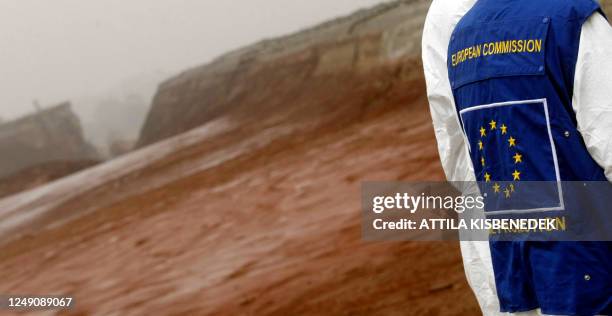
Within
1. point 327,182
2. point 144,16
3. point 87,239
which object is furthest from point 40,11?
point 327,182

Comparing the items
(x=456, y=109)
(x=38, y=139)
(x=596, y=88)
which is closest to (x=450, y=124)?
(x=456, y=109)

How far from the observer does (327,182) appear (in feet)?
22.5

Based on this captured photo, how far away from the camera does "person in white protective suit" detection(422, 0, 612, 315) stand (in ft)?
3.75

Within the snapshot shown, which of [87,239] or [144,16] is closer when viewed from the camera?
[87,239]

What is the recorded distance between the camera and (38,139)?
65.2ft

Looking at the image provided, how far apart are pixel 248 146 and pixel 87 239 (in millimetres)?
3468

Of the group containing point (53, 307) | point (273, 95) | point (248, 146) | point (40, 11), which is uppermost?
point (40, 11)

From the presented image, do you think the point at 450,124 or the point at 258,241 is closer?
the point at 450,124

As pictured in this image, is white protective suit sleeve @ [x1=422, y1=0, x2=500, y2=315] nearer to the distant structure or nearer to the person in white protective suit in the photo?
the person in white protective suit

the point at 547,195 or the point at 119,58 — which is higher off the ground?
the point at 119,58

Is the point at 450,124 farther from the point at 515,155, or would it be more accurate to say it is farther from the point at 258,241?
the point at 258,241

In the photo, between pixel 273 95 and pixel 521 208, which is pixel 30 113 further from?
pixel 521 208

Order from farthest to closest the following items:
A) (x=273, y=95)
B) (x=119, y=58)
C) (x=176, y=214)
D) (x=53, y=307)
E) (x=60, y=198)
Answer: (x=119, y=58), (x=273, y=95), (x=60, y=198), (x=176, y=214), (x=53, y=307)

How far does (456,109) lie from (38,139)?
→ 19.6 m
